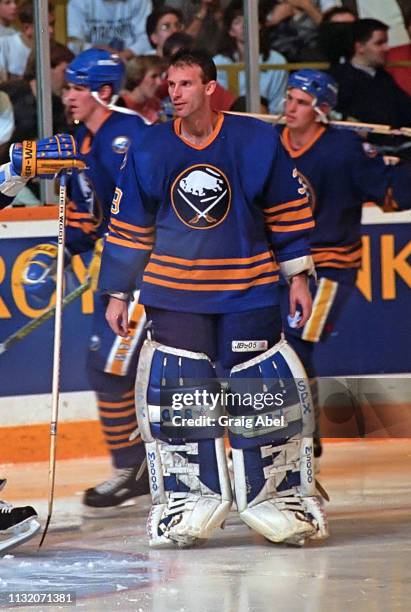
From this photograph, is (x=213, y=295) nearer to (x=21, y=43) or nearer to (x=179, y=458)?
(x=179, y=458)

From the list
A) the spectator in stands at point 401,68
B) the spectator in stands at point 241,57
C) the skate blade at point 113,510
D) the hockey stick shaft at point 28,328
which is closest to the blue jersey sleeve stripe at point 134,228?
the skate blade at point 113,510

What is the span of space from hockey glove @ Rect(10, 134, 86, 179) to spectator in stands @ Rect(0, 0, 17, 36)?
1.23m

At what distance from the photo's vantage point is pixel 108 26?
579 cm

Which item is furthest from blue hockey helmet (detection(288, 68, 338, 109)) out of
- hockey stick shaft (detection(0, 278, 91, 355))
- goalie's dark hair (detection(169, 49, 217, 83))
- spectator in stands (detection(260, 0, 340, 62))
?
goalie's dark hair (detection(169, 49, 217, 83))

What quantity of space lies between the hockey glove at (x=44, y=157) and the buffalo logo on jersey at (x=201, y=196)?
0.30m

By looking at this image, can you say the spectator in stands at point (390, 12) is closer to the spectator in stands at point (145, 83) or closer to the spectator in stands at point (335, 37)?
the spectator in stands at point (335, 37)

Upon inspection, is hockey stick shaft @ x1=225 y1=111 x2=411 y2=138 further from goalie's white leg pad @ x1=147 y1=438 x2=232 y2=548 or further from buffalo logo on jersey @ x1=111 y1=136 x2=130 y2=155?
goalie's white leg pad @ x1=147 y1=438 x2=232 y2=548

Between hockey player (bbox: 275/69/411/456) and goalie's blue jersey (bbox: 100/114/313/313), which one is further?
hockey player (bbox: 275/69/411/456)

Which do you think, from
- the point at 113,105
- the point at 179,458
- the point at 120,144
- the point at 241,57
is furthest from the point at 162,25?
the point at 179,458

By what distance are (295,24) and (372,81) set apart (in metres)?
0.35

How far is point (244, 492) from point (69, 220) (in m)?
1.37

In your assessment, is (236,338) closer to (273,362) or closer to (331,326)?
(273,362)

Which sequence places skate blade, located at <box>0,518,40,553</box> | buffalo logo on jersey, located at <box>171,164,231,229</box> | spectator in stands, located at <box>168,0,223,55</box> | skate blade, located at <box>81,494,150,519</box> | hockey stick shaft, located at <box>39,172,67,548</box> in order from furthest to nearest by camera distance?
spectator in stands, located at <box>168,0,223,55</box> → skate blade, located at <box>81,494,150,519</box> → hockey stick shaft, located at <box>39,172,67,548</box> → buffalo logo on jersey, located at <box>171,164,231,229</box> → skate blade, located at <box>0,518,40,553</box>

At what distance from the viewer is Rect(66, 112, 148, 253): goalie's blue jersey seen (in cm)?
526
